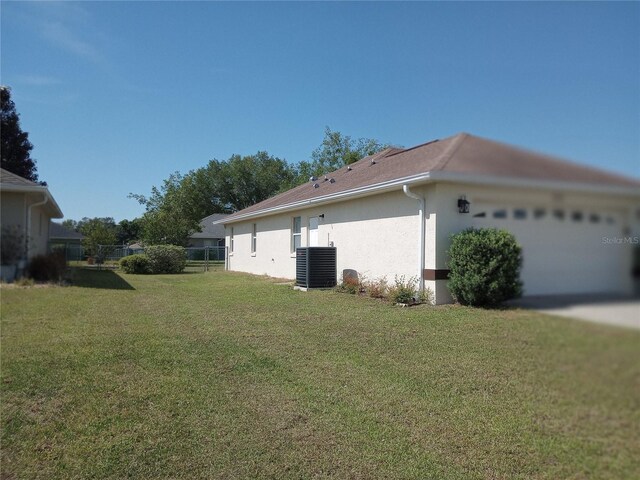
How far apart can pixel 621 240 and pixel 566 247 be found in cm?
9

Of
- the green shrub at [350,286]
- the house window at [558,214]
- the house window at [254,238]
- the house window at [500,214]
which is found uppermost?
the house window at [254,238]

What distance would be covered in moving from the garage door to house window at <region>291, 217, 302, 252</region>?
17555 mm

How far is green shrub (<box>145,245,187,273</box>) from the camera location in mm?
27220

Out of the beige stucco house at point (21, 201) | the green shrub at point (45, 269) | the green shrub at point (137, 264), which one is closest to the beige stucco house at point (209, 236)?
the green shrub at point (137, 264)

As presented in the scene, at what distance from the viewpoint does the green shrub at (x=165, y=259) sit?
2722 centimetres

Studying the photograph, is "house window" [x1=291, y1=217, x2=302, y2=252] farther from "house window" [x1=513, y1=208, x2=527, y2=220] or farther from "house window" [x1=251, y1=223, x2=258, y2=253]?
"house window" [x1=513, y1=208, x2=527, y2=220]

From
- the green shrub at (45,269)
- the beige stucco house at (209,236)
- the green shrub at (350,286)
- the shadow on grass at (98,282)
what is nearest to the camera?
the green shrub at (350,286)

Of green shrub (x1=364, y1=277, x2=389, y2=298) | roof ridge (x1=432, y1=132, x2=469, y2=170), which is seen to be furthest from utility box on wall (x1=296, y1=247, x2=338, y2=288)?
roof ridge (x1=432, y1=132, x2=469, y2=170)

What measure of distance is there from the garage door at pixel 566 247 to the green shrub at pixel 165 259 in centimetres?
2798

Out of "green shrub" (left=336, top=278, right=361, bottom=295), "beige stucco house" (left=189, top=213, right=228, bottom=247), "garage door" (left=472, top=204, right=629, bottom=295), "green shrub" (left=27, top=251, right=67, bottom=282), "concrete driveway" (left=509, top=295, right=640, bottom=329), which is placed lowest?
"green shrub" (left=336, top=278, right=361, bottom=295)

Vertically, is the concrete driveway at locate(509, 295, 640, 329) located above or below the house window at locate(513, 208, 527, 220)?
below

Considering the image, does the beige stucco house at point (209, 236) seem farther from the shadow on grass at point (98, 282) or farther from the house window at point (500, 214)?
the house window at point (500, 214)

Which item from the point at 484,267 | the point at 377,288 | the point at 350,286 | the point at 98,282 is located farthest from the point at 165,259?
the point at 484,267

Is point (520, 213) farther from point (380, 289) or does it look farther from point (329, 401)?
point (380, 289)
